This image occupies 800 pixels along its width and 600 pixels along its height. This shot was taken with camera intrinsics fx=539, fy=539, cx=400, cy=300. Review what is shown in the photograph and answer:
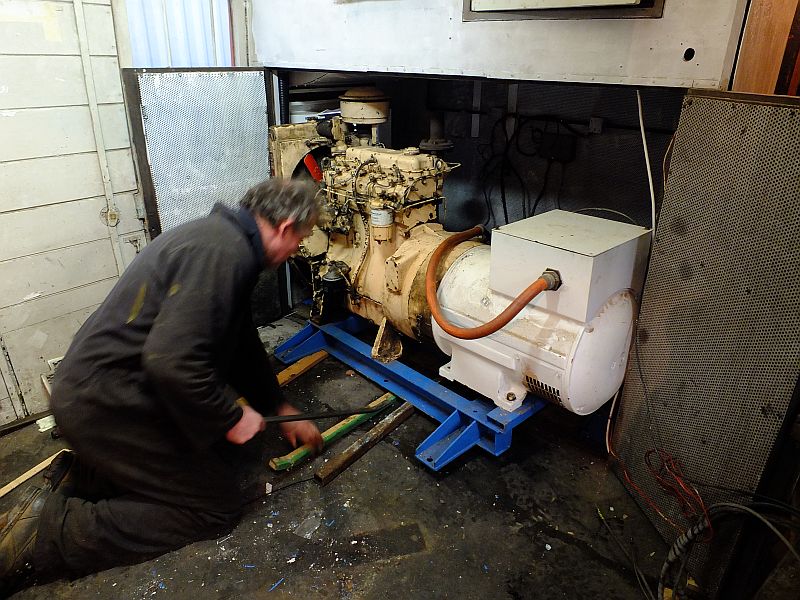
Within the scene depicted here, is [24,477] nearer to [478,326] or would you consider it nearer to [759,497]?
[478,326]

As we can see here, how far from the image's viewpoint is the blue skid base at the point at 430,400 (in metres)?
2.31

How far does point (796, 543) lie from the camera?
58.6 inches

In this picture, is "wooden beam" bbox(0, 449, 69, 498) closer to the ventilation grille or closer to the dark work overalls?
the dark work overalls

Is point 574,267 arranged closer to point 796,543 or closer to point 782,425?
point 782,425

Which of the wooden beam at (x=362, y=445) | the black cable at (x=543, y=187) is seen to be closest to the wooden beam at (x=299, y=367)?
the wooden beam at (x=362, y=445)

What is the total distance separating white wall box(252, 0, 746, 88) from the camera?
1.66m

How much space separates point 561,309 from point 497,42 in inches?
42.4

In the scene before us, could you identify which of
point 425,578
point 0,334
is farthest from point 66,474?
point 425,578

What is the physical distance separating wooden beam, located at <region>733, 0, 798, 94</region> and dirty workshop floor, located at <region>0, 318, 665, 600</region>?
5.21 feet

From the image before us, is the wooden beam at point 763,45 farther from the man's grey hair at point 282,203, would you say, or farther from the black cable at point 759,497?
the man's grey hair at point 282,203

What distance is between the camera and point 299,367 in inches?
119

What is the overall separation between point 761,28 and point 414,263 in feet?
5.06

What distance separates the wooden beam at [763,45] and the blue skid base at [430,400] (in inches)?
55.1

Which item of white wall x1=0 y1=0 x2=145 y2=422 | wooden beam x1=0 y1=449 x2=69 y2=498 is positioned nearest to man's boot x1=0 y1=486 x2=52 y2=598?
wooden beam x1=0 y1=449 x2=69 y2=498
